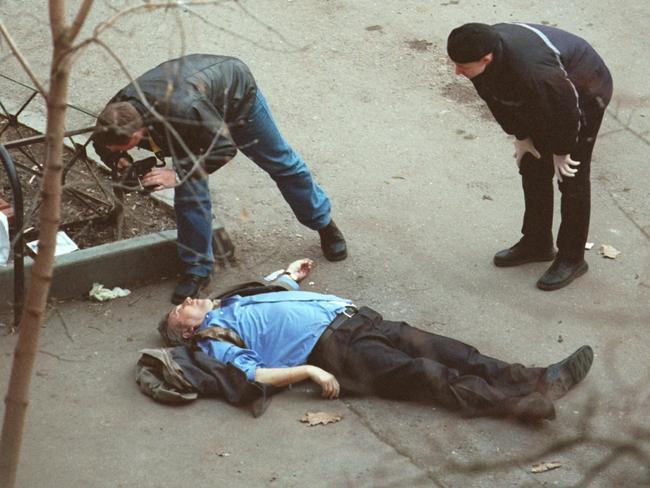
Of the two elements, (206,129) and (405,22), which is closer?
(206,129)

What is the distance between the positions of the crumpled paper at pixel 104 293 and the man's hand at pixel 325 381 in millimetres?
1542

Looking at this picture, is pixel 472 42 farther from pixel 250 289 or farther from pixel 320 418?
pixel 320 418

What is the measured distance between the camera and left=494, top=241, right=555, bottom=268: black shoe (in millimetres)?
7254

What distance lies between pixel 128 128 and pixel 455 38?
1778 mm

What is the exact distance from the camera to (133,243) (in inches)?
277

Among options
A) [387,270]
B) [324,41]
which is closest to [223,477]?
[387,270]

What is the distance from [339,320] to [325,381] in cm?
39

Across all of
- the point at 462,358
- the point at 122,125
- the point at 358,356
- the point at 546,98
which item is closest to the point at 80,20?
the point at 122,125

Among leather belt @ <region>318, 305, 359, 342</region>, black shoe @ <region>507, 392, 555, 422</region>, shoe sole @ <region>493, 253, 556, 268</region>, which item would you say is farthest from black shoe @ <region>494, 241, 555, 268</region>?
black shoe @ <region>507, 392, 555, 422</region>

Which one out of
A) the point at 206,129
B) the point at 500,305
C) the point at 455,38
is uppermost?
the point at 455,38

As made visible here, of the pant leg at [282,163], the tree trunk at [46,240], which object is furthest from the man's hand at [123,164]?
the tree trunk at [46,240]

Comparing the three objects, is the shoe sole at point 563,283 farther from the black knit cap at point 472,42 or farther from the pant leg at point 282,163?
the black knit cap at point 472,42

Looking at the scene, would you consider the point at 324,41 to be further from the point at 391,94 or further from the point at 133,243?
the point at 133,243

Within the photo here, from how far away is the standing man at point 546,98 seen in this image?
6.19 m
